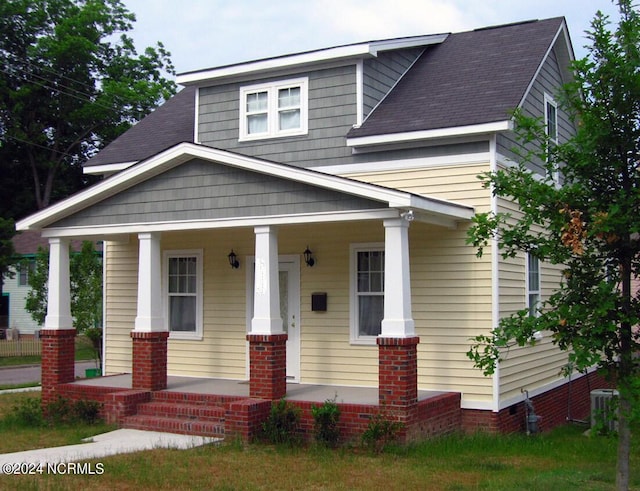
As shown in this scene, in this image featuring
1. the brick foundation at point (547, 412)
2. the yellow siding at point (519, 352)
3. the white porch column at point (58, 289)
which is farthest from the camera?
the white porch column at point (58, 289)

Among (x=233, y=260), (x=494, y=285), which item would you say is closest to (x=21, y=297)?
(x=233, y=260)

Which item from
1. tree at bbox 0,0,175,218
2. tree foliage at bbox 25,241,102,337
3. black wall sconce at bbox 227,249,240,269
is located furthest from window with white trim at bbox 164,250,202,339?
tree at bbox 0,0,175,218

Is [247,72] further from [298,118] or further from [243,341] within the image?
[243,341]

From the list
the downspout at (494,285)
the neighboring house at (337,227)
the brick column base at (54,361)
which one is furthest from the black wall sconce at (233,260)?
the downspout at (494,285)

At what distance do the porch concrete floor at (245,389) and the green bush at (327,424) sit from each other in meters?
0.50

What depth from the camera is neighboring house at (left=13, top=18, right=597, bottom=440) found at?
11664 millimetres

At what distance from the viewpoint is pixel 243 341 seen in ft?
47.6

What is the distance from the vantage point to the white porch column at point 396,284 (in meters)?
10.8

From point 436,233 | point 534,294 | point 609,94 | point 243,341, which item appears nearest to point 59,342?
point 243,341

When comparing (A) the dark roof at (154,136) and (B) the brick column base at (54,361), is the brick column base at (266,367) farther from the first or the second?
(A) the dark roof at (154,136)

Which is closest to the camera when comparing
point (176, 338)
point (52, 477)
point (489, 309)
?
point (52, 477)

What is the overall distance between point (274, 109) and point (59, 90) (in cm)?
3077

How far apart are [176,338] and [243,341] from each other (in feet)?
5.08

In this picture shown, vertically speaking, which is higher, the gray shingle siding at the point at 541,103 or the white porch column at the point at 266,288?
the gray shingle siding at the point at 541,103
